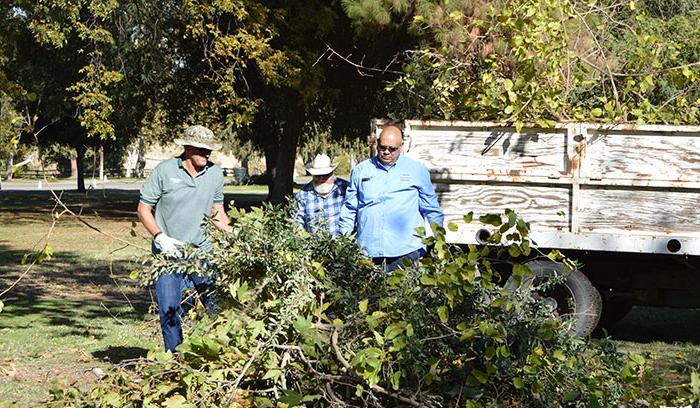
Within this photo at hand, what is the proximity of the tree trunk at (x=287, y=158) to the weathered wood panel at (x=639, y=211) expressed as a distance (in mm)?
20857

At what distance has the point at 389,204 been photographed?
7477 mm

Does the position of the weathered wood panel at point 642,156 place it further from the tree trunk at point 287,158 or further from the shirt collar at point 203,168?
the tree trunk at point 287,158

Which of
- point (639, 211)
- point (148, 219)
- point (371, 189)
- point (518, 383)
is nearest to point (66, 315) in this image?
point (148, 219)

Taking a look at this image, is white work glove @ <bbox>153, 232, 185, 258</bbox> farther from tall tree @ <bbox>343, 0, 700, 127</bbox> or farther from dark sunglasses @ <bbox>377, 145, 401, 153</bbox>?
tall tree @ <bbox>343, 0, 700, 127</bbox>

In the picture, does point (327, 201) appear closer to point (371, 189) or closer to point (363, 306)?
point (371, 189)

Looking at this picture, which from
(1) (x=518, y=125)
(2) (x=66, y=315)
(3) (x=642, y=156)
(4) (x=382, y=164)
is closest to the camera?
(4) (x=382, y=164)

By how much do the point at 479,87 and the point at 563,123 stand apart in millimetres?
1058

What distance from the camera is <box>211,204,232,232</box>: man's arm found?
21.7ft

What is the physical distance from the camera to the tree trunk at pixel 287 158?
1192 inches

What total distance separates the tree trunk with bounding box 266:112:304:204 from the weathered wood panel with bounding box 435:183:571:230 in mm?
20301

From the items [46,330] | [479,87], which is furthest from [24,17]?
[479,87]

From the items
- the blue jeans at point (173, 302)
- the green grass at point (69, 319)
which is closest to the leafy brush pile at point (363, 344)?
the green grass at point (69, 319)

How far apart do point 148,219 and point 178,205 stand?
23cm

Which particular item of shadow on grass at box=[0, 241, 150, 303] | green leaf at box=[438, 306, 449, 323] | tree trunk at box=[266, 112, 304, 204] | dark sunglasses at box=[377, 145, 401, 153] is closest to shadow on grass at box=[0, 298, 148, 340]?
shadow on grass at box=[0, 241, 150, 303]
